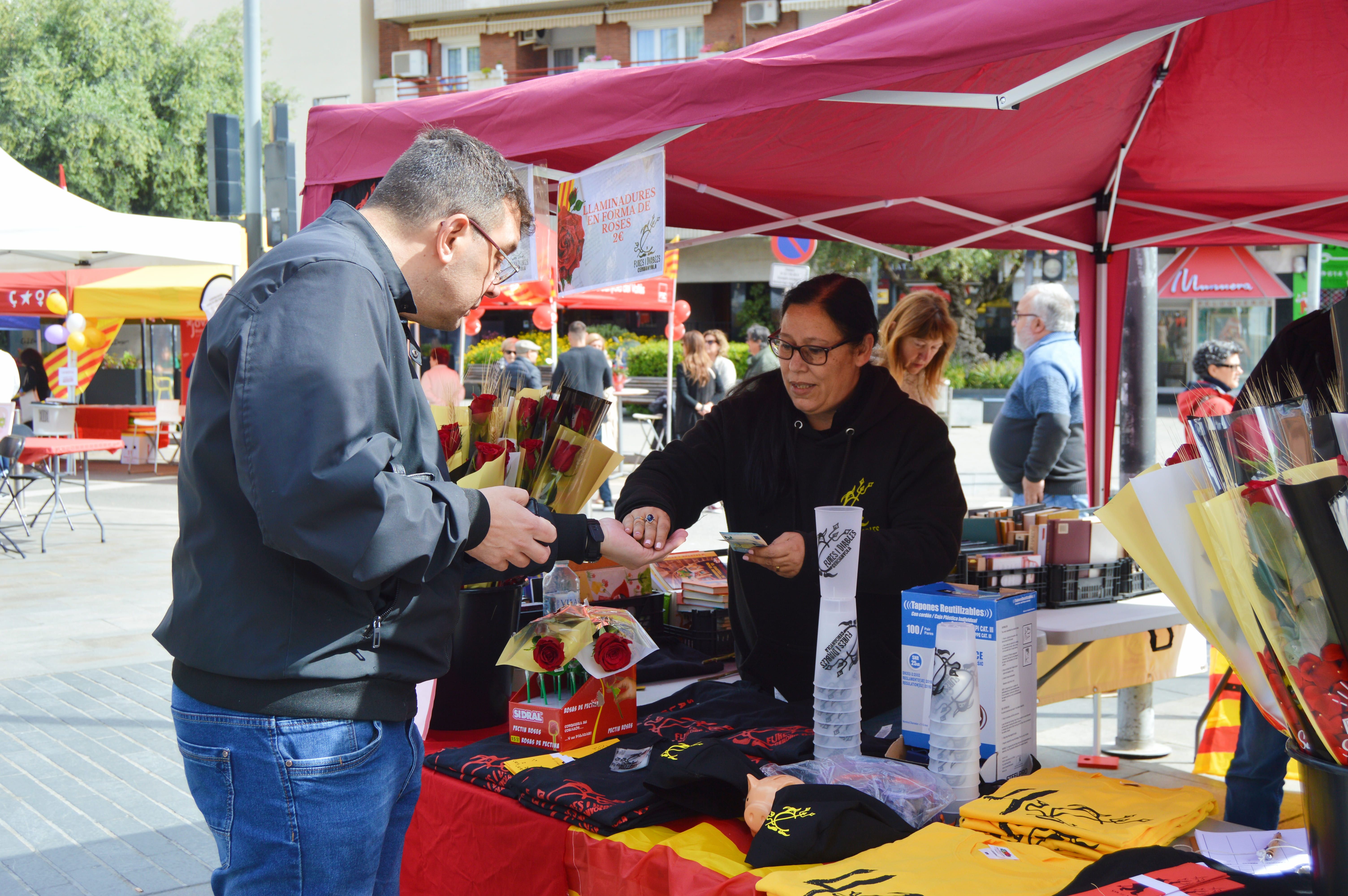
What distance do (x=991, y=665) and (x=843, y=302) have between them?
111cm

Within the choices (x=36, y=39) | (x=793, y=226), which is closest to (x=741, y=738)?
(x=793, y=226)

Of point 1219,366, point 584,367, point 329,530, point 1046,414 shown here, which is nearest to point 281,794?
point 329,530

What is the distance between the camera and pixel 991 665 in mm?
1935

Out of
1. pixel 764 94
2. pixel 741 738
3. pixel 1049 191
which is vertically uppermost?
pixel 1049 191

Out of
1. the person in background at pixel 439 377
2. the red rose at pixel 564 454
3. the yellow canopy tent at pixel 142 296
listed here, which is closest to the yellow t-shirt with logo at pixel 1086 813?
the red rose at pixel 564 454

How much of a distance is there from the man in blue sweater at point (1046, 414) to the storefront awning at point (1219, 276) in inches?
218

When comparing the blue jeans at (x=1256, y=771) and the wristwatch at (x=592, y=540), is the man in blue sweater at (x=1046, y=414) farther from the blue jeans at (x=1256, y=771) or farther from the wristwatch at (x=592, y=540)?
the wristwatch at (x=592, y=540)

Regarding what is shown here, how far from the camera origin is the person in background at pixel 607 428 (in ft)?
37.7

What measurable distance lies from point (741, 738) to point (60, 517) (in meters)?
10.9

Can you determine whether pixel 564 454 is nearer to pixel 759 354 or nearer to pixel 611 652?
pixel 611 652

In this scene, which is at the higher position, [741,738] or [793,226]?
[793,226]

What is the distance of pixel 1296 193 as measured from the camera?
4527 millimetres

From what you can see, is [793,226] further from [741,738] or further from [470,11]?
[470,11]

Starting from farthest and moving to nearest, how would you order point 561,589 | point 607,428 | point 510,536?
point 607,428
point 561,589
point 510,536
